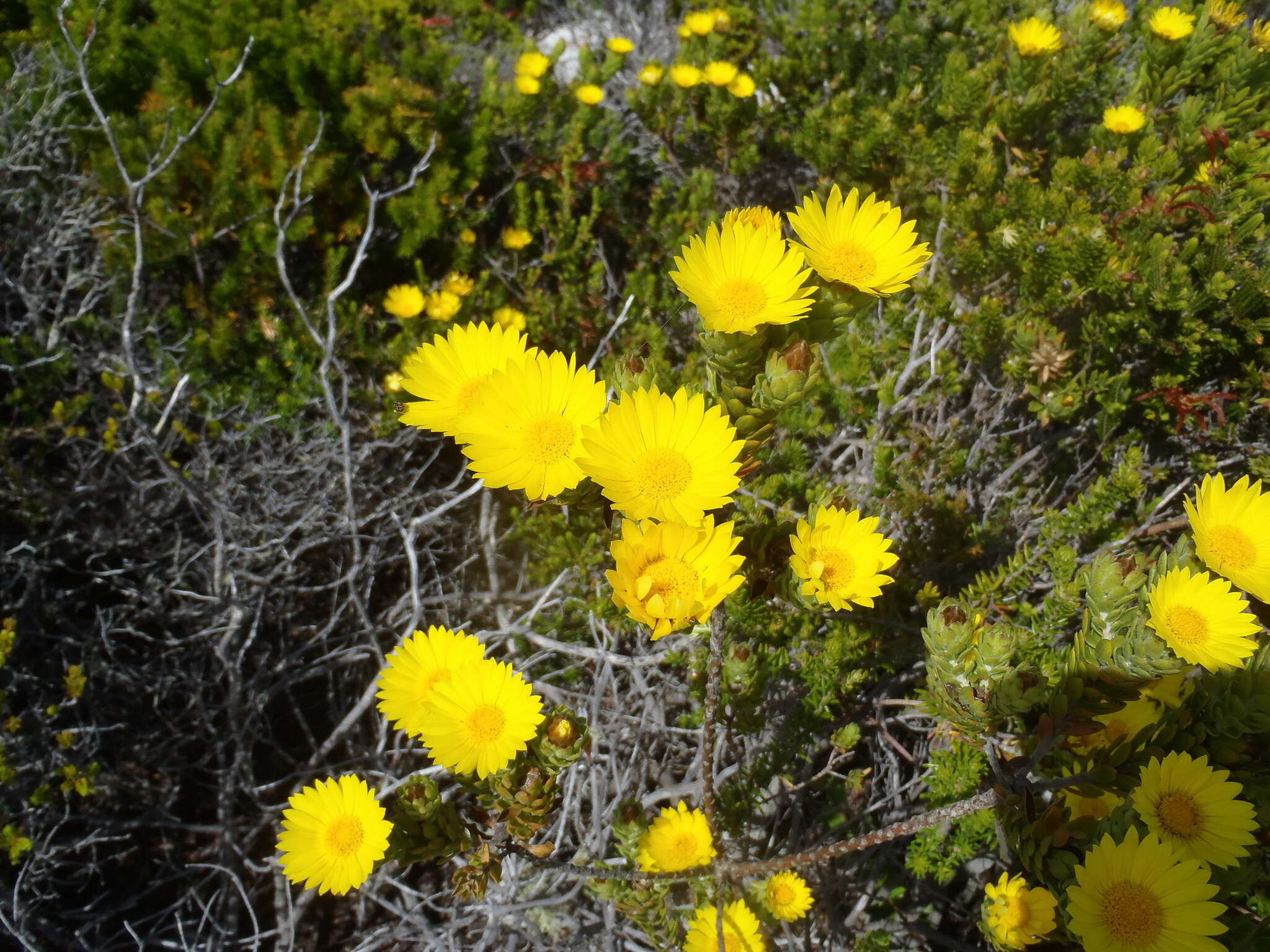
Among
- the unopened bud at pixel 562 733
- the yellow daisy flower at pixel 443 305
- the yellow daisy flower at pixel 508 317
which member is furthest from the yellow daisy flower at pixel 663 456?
the yellow daisy flower at pixel 443 305

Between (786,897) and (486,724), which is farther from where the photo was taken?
(786,897)

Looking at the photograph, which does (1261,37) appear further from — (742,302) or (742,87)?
(742,302)

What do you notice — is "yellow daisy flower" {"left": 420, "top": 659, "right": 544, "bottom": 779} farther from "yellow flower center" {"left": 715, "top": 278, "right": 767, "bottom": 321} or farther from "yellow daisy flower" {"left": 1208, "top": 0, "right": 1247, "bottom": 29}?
"yellow daisy flower" {"left": 1208, "top": 0, "right": 1247, "bottom": 29}

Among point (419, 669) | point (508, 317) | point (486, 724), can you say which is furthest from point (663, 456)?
point (508, 317)

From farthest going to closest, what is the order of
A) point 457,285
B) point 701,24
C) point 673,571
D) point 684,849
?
point 701,24, point 457,285, point 684,849, point 673,571

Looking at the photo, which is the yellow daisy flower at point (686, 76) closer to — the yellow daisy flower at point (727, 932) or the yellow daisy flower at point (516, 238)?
the yellow daisy flower at point (516, 238)

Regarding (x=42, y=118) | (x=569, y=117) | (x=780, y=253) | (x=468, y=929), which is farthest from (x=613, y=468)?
(x=42, y=118)

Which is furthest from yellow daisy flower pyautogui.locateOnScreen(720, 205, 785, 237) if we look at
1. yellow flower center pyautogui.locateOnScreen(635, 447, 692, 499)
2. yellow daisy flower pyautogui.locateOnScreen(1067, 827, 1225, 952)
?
yellow daisy flower pyautogui.locateOnScreen(1067, 827, 1225, 952)
